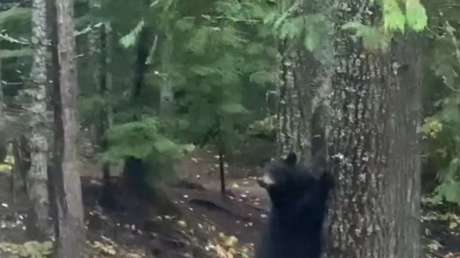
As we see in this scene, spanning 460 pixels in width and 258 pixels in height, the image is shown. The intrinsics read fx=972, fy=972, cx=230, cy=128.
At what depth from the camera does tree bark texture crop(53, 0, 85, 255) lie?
12.6 metres

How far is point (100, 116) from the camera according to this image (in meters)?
16.9

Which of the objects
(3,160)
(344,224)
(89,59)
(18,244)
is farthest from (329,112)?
(3,160)

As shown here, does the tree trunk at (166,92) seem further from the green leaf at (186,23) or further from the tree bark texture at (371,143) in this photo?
the tree bark texture at (371,143)

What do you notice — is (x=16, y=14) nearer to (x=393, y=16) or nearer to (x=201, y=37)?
(x=201, y=37)

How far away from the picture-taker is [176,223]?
1709 cm

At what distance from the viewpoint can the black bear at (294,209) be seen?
6820mm

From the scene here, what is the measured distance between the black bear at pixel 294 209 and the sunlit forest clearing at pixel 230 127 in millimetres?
15

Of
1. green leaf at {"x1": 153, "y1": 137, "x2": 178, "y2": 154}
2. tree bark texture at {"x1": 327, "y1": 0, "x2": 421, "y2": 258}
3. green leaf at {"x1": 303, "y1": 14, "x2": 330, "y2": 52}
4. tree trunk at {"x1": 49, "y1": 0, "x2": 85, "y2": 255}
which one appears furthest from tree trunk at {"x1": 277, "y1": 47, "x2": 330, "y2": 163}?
green leaf at {"x1": 153, "y1": 137, "x2": 178, "y2": 154}

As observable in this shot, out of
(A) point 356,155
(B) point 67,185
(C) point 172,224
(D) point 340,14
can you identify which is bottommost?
(C) point 172,224

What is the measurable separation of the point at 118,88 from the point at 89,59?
2.78 ft

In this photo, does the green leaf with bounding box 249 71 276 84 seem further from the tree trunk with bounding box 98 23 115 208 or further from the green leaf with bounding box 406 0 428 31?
the green leaf with bounding box 406 0 428 31

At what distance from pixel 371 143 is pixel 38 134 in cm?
864

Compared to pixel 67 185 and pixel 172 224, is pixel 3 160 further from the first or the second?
pixel 67 185

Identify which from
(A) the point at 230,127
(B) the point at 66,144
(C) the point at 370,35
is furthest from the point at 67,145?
(C) the point at 370,35
